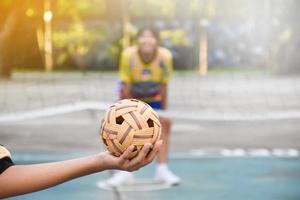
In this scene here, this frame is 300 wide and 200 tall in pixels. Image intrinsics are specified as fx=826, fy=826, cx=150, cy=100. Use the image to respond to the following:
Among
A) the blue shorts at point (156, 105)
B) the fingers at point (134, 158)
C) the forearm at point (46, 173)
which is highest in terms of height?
the fingers at point (134, 158)

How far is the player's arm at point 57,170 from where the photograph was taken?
2326mm

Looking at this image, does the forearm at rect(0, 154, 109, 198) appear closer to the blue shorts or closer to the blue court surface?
the blue court surface

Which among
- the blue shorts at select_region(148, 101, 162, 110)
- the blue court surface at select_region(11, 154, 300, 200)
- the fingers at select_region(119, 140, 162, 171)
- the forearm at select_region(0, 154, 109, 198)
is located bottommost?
the blue court surface at select_region(11, 154, 300, 200)

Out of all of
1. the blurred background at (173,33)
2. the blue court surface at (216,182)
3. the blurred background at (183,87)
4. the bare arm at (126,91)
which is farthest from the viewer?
the blurred background at (173,33)

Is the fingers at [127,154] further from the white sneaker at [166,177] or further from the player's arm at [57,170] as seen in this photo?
the white sneaker at [166,177]

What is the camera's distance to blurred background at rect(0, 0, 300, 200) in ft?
31.2

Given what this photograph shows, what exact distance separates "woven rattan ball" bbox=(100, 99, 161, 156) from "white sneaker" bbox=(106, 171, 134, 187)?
565 centimetres

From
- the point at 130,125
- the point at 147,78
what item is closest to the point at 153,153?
the point at 130,125

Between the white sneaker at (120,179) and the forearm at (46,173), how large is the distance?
19.9 ft

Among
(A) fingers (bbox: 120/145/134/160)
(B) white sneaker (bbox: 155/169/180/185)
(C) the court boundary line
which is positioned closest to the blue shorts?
(B) white sneaker (bbox: 155/169/180/185)

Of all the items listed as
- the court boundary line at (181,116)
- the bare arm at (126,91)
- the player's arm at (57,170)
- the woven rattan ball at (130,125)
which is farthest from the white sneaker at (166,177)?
the court boundary line at (181,116)

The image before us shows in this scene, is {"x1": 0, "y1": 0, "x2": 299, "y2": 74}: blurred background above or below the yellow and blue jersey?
below

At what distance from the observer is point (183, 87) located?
27.6m

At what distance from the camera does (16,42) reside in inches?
1227
